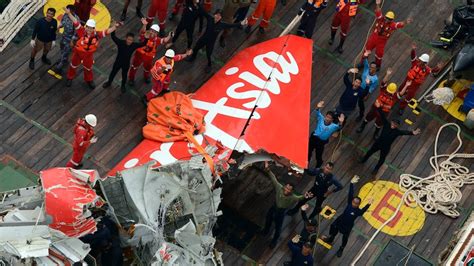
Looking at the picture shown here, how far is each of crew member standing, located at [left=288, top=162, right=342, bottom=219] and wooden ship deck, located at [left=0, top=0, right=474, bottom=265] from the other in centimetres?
75

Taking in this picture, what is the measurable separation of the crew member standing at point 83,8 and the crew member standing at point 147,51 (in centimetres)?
157

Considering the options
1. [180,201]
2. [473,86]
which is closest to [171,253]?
[180,201]

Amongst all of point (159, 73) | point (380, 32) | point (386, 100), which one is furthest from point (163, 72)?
point (380, 32)

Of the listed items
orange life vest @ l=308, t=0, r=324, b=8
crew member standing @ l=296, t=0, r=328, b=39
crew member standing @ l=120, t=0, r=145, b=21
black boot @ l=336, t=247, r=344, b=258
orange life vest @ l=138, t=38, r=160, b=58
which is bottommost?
black boot @ l=336, t=247, r=344, b=258

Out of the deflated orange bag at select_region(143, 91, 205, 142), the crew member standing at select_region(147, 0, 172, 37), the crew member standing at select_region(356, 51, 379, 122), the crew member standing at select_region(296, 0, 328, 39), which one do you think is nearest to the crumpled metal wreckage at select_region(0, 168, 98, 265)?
the deflated orange bag at select_region(143, 91, 205, 142)

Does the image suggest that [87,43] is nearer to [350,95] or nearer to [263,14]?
[263,14]

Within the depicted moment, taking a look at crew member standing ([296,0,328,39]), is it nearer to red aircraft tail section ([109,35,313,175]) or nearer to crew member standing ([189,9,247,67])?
red aircraft tail section ([109,35,313,175])

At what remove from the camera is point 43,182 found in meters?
17.1

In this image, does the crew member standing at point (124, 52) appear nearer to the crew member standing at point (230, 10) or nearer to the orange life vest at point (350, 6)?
the crew member standing at point (230, 10)

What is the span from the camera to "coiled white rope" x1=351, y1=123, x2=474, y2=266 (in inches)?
914

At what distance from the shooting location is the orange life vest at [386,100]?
926 inches

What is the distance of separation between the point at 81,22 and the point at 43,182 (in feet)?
26.7

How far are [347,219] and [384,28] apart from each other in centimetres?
617

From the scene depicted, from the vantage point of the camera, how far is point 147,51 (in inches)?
906
